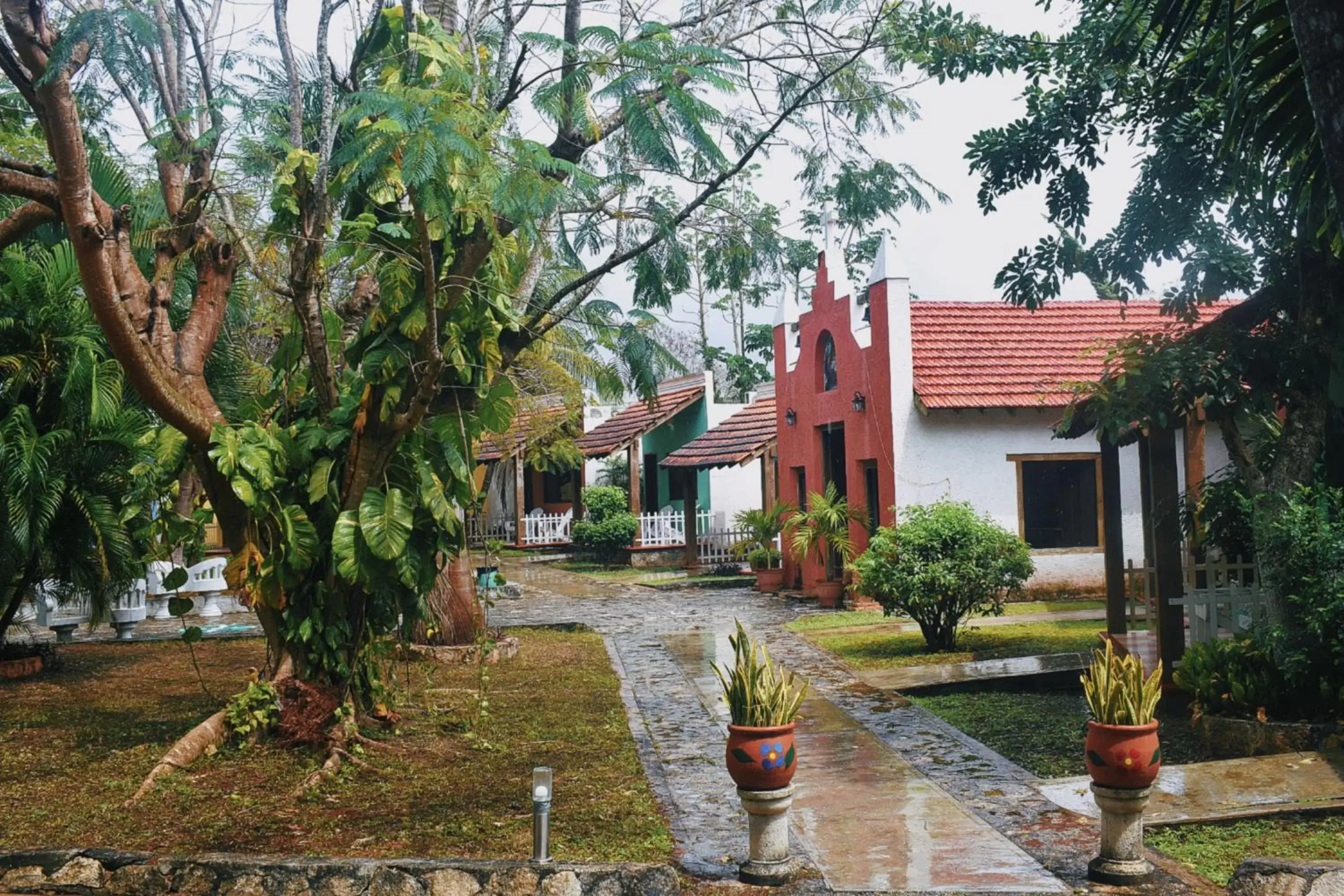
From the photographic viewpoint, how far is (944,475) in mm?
18703

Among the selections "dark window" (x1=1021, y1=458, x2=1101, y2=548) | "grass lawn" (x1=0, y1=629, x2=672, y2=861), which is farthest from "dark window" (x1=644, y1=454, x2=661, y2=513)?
"grass lawn" (x1=0, y1=629, x2=672, y2=861)

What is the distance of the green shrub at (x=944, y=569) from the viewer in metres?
13.3

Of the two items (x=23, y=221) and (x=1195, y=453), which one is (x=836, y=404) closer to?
(x=1195, y=453)

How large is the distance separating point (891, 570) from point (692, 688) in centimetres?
299

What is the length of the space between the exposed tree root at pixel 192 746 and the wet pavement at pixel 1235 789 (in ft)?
16.9

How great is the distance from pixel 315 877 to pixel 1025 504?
612 inches

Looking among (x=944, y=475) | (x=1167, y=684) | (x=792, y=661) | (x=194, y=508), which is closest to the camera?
(x=194, y=508)

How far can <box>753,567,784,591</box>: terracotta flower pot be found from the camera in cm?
2211

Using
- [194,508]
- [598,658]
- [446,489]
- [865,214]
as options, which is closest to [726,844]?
[446,489]

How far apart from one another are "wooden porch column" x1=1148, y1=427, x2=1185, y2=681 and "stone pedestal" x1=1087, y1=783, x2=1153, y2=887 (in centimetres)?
479

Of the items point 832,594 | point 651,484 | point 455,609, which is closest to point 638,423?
point 651,484

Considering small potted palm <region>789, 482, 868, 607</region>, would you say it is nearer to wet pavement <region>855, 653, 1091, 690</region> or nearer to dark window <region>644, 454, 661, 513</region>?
wet pavement <region>855, 653, 1091, 690</region>

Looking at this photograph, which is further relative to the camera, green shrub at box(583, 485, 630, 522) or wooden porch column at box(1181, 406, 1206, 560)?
green shrub at box(583, 485, 630, 522)

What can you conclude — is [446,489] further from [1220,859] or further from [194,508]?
[1220,859]
